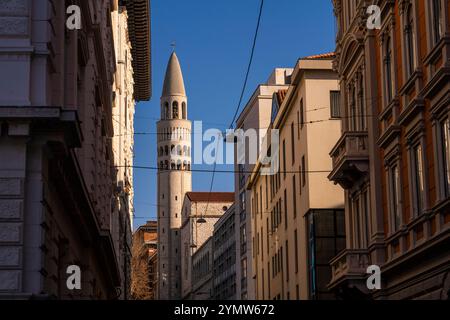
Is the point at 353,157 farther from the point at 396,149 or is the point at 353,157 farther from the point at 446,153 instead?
the point at 446,153

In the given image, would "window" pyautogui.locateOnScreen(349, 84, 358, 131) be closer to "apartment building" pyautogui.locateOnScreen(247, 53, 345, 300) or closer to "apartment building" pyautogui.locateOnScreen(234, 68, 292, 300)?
"apartment building" pyautogui.locateOnScreen(247, 53, 345, 300)

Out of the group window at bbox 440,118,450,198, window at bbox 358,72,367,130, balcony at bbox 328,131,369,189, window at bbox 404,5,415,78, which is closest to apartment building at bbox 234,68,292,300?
balcony at bbox 328,131,369,189

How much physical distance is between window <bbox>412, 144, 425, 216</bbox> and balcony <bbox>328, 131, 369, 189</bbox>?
18.2 feet

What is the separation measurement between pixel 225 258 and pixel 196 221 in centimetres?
4779

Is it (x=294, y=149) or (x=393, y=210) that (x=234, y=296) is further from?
(x=393, y=210)

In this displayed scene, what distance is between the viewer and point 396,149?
2986 cm

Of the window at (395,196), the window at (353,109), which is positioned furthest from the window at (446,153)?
the window at (353,109)

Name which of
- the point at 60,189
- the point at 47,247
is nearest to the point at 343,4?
the point at 60,189

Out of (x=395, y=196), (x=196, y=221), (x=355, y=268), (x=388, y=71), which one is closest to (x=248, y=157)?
(x=355, y=268)

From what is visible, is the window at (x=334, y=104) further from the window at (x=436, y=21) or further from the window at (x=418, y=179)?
the window at (x=436, y=21)

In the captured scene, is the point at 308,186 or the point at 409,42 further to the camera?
the point at 308,186

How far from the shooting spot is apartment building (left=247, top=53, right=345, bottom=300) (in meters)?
50.2

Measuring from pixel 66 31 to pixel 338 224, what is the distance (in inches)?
1065

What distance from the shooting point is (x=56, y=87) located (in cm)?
2280
